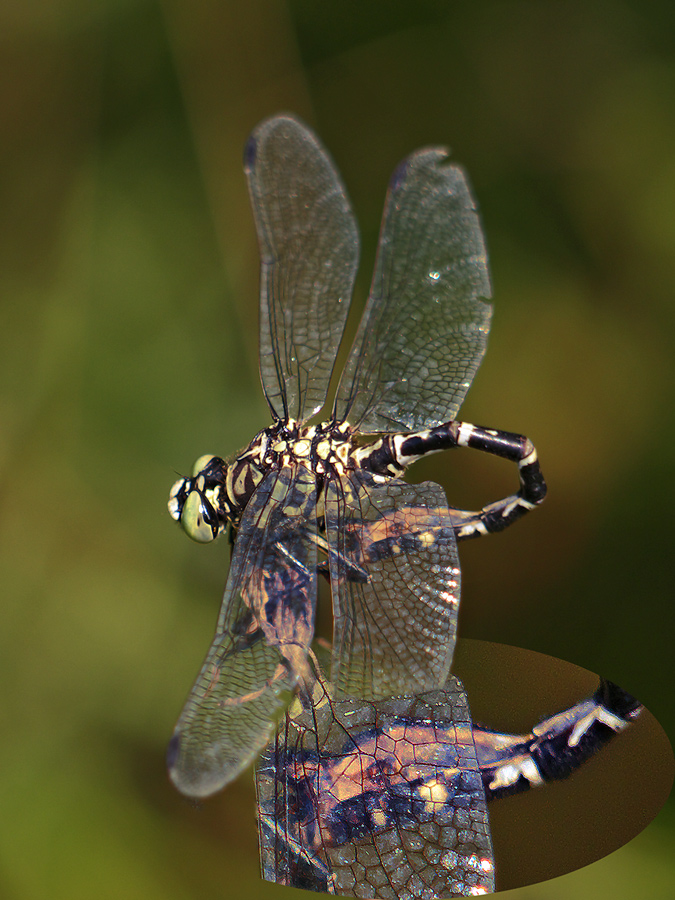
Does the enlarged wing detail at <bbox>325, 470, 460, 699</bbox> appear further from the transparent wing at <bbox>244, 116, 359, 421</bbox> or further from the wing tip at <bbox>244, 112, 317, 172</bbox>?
the wing tip at <bbox>244, 112, 317, 172</bbox>

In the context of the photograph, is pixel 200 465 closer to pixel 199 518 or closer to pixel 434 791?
pixel 199 518

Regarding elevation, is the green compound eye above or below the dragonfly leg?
above

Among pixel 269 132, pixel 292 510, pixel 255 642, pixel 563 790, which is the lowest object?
pixel 563 790

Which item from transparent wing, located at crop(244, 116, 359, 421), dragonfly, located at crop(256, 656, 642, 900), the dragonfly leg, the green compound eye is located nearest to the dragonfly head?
the green compound eye

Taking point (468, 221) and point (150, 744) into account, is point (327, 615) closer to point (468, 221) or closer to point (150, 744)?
point (150, 744)

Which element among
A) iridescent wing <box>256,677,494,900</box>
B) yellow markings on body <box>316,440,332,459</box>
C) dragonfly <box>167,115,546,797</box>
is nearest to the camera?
iridescent wing <box>256,677,494,900</box>

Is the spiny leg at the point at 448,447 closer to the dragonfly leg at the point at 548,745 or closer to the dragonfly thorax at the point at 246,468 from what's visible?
the dragonfly thorax at the point at 246,468

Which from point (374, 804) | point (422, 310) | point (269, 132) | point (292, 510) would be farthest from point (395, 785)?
point (269, 132)
